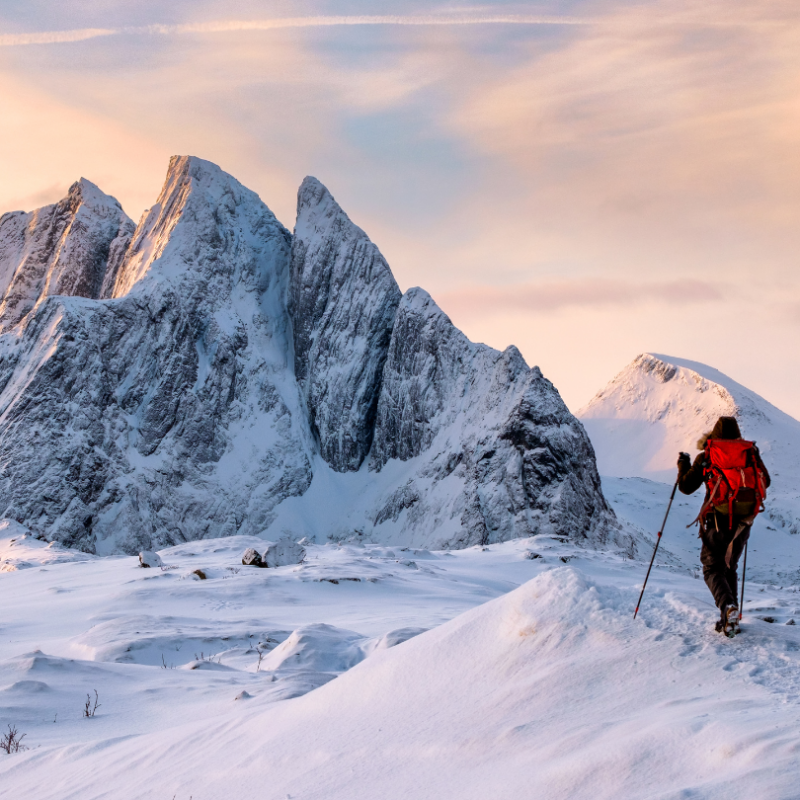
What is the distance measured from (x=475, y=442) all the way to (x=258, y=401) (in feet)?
60.3

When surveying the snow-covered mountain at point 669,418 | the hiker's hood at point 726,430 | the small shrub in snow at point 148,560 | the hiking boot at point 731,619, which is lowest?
the small shrub in snow at point 148,560

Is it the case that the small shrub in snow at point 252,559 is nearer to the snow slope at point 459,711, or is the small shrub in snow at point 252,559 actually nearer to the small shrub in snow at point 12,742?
the snow slope at point 459,711

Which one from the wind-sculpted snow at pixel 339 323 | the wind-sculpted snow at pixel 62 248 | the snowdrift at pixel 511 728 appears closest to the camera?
the snowdrift at pixel 511 728

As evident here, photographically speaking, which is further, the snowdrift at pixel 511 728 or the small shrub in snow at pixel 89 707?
the small shrub in snow at pixel 89 707

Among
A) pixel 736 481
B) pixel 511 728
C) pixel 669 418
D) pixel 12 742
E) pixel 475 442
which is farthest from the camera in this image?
pixel 669 418

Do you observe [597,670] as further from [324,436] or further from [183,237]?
[183,237]

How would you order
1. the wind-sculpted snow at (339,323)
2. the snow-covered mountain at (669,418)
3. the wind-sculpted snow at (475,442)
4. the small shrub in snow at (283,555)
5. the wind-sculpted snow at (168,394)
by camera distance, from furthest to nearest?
1. the snow-covered mountain at (669,418)
2. the wind-sculpted snow at (339,323)
3. the wind-sculpted snow at (168,394)
4. the wind-sculpted snow at (475,442)
5. the small shrub in snow at (283,555)

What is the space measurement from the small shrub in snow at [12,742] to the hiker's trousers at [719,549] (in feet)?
14.0

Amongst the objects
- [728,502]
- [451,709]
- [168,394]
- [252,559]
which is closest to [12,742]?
[451,709]

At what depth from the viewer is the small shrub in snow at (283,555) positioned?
15.2 metres

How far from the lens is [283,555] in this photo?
15312mm

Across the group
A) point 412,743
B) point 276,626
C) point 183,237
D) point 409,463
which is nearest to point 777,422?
point 409,463

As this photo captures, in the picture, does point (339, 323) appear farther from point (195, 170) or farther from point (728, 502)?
point (728, 502)

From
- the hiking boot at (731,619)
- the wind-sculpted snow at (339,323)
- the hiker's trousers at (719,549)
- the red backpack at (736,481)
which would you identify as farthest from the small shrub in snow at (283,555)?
the wind-sculpted snow at (339,323)
